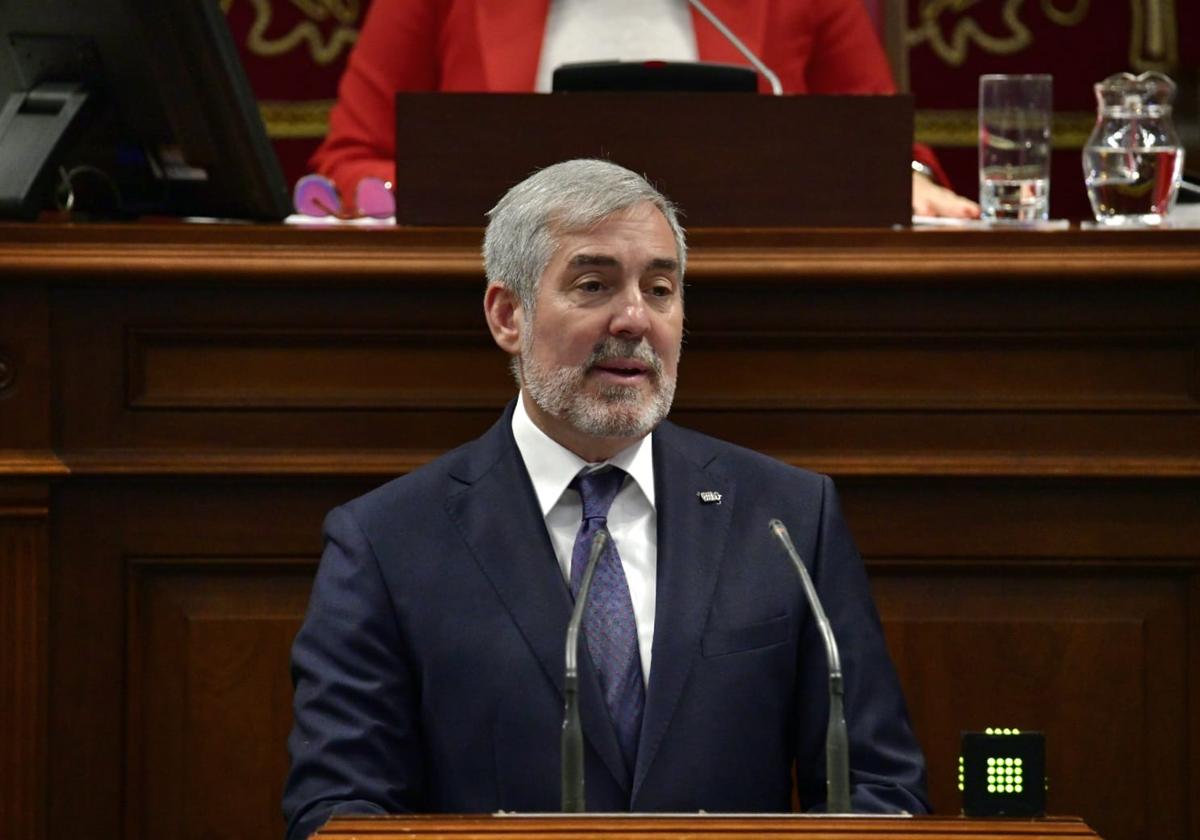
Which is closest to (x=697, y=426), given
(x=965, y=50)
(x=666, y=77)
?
(x=666, y=77)

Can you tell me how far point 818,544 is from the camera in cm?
220

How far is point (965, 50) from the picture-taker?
4824 millimetres

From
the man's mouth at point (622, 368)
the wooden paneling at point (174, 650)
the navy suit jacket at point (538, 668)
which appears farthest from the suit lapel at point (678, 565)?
the wooden paneling at point (174, 650)

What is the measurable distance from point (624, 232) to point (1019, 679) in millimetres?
823

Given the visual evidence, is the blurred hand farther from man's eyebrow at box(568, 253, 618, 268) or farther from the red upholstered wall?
the red upholstered wall

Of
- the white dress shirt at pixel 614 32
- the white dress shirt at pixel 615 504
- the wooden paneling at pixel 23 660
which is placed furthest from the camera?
the white dress shirt at pixel 614 32

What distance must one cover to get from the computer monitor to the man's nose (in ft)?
2.39

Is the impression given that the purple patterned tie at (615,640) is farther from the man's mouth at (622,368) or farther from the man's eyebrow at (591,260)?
the man's eyebrow at (591,260)

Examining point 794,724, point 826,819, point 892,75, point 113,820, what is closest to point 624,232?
point 794,724

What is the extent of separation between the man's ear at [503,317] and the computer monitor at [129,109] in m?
0.55

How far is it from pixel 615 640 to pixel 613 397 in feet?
0.86

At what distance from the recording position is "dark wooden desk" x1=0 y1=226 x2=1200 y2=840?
249 cm

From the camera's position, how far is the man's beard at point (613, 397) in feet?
7.02

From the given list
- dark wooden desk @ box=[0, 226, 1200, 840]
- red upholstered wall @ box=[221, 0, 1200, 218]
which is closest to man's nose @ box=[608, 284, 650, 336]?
dark wooden desk @ box=[0, 226, 1200, 840]
